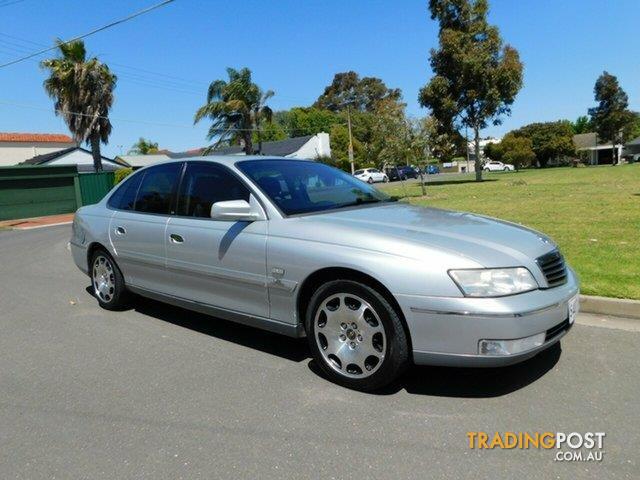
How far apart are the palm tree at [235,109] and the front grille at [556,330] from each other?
36532 millimetres

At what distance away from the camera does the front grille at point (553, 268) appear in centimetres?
339

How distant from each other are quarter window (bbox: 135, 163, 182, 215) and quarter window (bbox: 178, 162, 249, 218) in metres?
0.17

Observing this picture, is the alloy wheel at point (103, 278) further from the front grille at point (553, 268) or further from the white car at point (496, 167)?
the white car at point (496, 167)

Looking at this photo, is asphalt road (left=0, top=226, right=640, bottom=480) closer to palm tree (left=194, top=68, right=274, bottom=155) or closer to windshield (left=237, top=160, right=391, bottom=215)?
windshield (left=237, top=160, right=391, bottom=215)

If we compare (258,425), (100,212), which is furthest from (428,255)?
(100,212)

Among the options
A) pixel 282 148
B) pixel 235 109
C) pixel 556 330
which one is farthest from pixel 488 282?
pixel 282 148

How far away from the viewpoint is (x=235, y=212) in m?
3.90

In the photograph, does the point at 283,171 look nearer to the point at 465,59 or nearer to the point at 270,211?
the point at 270,211

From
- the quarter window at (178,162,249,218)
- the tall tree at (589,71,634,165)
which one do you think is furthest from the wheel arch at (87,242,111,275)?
the tall tree at (589,71,634,165)

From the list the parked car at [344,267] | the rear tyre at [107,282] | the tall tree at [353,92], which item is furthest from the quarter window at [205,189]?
the tall tree at [353,92]

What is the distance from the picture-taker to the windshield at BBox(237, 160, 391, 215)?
421 cm

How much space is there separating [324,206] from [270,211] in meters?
0.50

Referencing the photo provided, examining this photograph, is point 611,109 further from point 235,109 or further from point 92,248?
point 92,248

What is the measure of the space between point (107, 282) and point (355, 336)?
3347 millimetres
